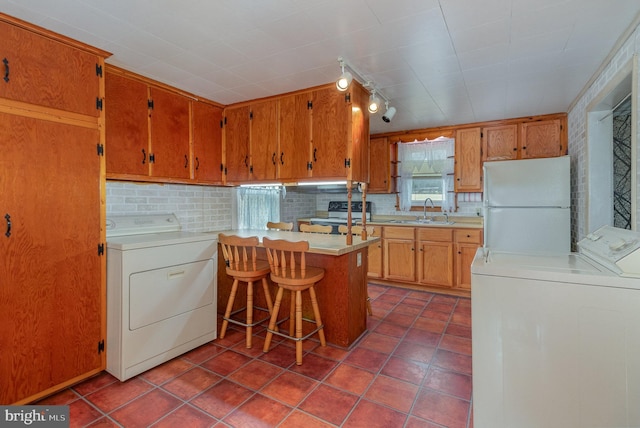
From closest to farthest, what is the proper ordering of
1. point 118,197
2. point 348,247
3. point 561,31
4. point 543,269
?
point 543,269
point 561,31
point 348,247
point 118,197

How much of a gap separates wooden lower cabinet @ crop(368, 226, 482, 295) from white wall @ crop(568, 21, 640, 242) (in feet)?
3.24

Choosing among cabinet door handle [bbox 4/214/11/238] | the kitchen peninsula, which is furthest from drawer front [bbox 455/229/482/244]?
cabinet door handle [bbox 4/214/11/238]

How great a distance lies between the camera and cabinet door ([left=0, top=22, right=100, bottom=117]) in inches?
69.1

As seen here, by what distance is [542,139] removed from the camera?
3764mm

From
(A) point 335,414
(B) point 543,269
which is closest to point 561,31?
(B) point 543,269

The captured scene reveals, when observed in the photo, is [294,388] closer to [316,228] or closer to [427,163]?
[316,228]

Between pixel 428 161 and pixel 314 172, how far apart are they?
2477 mm

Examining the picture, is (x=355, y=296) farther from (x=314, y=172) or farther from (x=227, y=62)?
(x=227, y=62)

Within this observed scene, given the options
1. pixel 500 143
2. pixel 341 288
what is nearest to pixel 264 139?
pixel 341 288

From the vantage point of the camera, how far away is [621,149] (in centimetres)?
277

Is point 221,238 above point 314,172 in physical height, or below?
below

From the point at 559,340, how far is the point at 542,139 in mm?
3261

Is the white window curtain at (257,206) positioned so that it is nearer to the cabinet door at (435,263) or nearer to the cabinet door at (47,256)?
the cabinet door at (47,256)

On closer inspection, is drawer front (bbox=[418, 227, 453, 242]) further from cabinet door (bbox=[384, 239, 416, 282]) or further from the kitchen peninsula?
the kitchen peninsula
